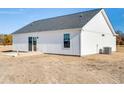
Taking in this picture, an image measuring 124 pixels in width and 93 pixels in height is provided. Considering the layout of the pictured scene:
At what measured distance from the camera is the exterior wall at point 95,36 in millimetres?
14688

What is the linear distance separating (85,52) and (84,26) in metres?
2.38

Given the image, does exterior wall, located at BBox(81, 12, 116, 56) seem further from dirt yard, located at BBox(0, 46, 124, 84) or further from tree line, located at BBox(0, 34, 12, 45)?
tree line, located at BBox(0, 34, 12, 45)

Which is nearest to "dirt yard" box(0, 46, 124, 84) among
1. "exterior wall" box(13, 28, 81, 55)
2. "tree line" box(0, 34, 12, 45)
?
"exterior wall" box(13, 28, 81, 55)

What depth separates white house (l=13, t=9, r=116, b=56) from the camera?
1450 cm

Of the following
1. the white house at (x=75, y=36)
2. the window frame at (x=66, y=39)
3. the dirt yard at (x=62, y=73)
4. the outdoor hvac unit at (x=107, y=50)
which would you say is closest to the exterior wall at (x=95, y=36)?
the white house at (x=75, y=36)

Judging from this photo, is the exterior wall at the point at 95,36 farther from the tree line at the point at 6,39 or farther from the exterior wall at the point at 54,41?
the tree line at the point at 6,39

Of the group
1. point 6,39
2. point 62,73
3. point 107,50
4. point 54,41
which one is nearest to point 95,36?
point 107,50

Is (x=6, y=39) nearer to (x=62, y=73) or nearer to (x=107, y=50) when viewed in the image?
(x=107, y=50)

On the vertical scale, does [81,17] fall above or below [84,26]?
above
